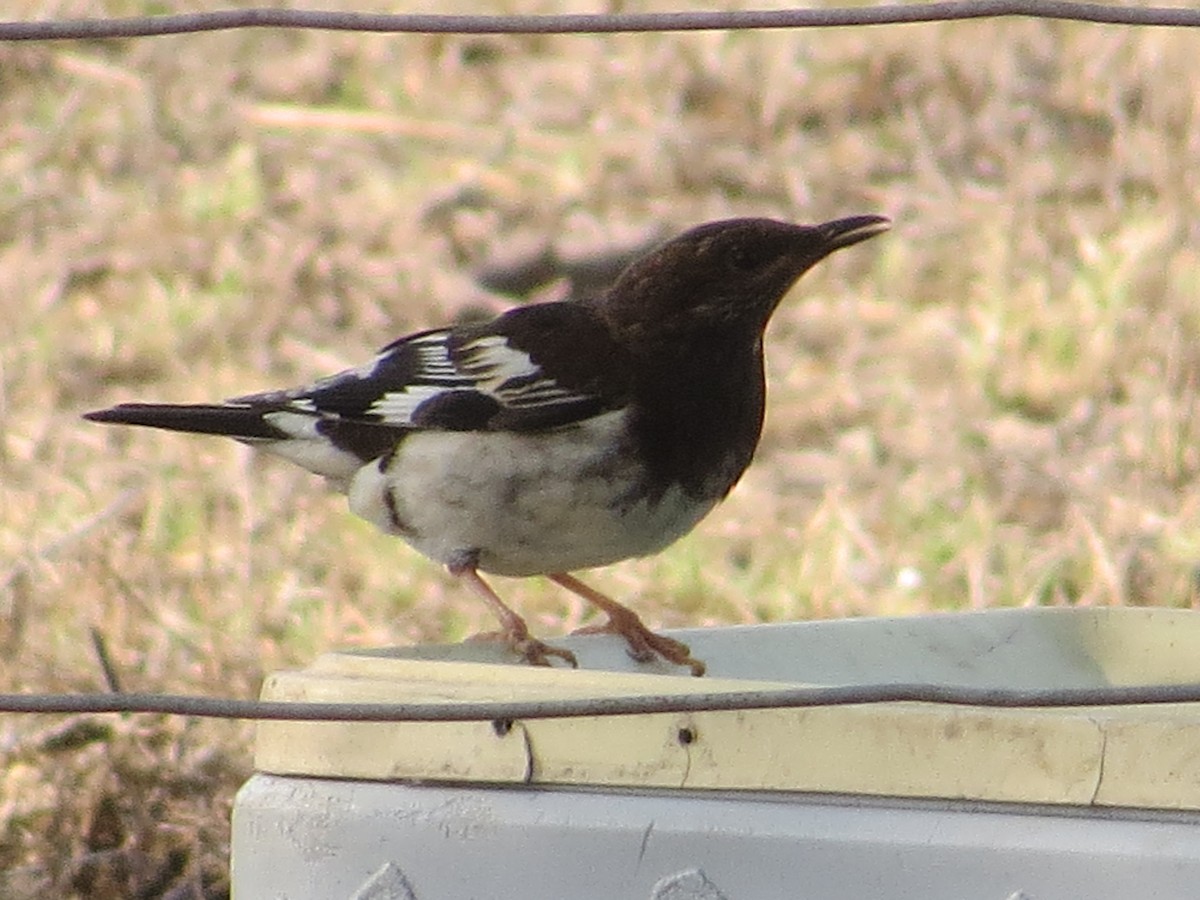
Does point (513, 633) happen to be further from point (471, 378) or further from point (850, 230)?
point (850, 230)

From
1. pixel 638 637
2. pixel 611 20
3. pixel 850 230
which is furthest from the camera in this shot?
pixel 850 230

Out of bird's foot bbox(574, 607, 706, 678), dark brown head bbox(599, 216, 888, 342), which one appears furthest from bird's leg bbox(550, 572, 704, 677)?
dark brown head bbox(599, 216, 888, 342)

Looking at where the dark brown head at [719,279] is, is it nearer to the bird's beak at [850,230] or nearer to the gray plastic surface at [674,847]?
the bird's beak at [850,230]

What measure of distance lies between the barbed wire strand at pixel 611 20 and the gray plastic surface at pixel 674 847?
0.97 meters

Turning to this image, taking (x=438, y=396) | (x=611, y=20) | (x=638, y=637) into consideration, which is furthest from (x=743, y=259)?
(x=611, y=20)

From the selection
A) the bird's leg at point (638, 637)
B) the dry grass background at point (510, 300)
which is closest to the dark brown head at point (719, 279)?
the bird's leg at point (638, 637)

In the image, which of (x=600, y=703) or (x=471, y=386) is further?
(x=471, y=386)

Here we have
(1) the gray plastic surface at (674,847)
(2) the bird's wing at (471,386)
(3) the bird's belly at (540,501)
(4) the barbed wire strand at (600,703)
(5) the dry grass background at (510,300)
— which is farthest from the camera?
(5) the dry grass background at (510,300)

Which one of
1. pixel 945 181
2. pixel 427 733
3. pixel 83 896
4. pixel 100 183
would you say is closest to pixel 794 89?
pixel 945 181

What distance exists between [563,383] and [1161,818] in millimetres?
1832

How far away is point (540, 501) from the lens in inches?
168

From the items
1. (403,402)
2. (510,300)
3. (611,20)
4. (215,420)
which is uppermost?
(611,20)

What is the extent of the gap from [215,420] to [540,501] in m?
0.87

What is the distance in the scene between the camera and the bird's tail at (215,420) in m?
4.62
